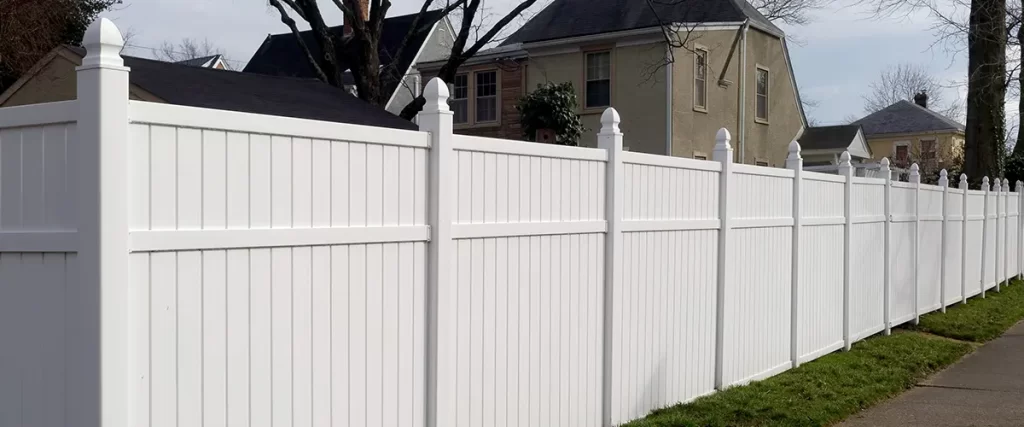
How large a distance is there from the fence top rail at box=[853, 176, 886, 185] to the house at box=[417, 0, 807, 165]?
10357 millimetres

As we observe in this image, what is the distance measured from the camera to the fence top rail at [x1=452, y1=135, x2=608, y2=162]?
5.19 meters

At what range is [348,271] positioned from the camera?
4484mm

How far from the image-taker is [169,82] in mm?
12922

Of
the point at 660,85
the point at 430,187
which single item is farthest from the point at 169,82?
the point at 660,85

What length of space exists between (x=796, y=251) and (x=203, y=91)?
25.7 ft

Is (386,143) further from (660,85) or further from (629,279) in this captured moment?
(660,85)

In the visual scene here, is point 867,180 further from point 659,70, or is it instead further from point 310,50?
point 310,50

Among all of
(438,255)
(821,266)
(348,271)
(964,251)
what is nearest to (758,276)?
(821,266)

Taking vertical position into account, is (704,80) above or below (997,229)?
above

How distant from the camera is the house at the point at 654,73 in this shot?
2325cm

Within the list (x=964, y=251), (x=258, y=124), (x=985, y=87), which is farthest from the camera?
(x=985, y=87)

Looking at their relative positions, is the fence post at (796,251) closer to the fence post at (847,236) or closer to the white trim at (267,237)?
the fence post at (847,236)

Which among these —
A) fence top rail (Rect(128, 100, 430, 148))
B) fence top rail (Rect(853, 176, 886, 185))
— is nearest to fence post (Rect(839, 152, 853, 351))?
fence top rail (Rect(853, 176, 886, 185))

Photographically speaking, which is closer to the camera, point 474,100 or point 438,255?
point 438,255
